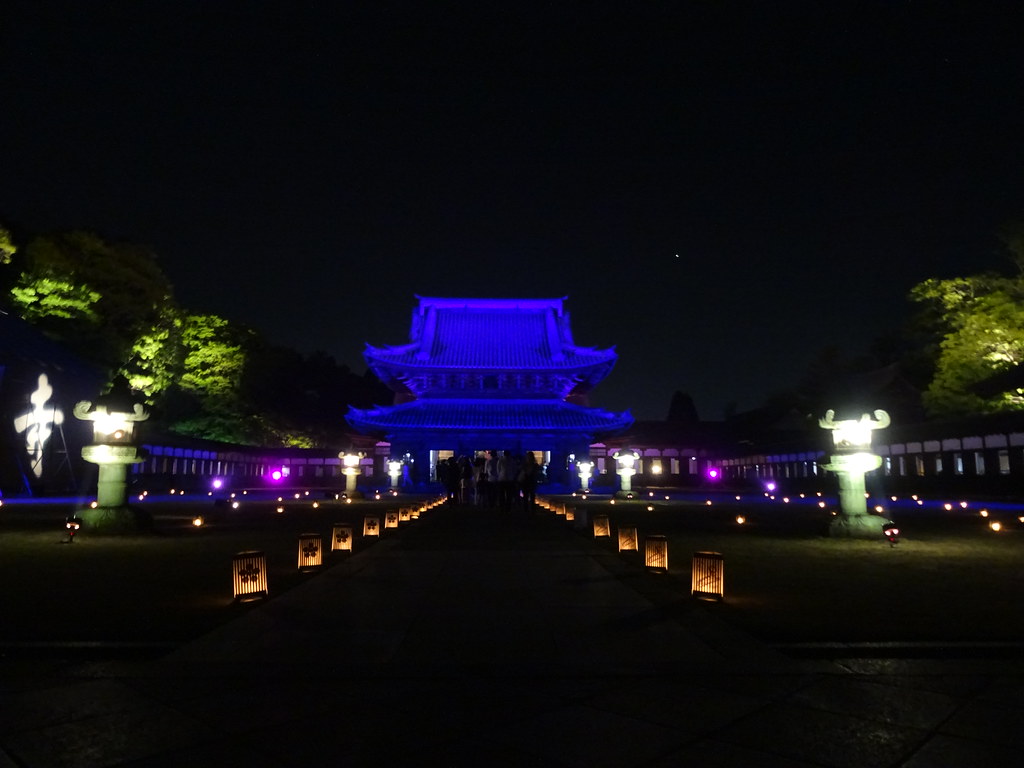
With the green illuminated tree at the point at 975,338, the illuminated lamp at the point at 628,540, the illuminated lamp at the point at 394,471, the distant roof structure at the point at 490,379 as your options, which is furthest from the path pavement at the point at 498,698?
the illuminated lamp at the point at 394,471

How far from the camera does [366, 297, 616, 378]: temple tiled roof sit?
46281mm

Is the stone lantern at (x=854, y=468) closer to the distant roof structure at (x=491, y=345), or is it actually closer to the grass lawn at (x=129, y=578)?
the grass lawn at (x=129, y=578)

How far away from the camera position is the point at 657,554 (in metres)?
11.1

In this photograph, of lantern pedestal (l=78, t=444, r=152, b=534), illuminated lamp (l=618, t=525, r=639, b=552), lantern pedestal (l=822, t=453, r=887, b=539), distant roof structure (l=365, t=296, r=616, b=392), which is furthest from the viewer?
distant roof structure (l=365, t=296, r=616, b=392)

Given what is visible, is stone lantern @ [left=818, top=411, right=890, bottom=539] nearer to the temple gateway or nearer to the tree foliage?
the temple gateway

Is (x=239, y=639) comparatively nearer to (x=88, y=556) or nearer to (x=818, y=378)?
(x=88, y=556)

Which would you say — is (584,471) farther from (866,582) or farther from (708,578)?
(708,578)

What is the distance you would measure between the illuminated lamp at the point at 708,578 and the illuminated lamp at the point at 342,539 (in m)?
6.95

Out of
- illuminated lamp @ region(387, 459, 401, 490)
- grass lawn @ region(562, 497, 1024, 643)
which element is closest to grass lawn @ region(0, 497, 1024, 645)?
grass lawn @ region(562, 497, 1024, 643)

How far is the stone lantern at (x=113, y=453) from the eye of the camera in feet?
54.5

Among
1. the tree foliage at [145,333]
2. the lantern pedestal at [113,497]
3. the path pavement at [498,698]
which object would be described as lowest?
the path pavement at [498,698]

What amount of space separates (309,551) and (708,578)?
591 cm

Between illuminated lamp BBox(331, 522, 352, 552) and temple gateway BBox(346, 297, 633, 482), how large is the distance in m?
29.9

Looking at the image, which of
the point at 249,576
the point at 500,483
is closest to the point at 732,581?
the point at 249,576
